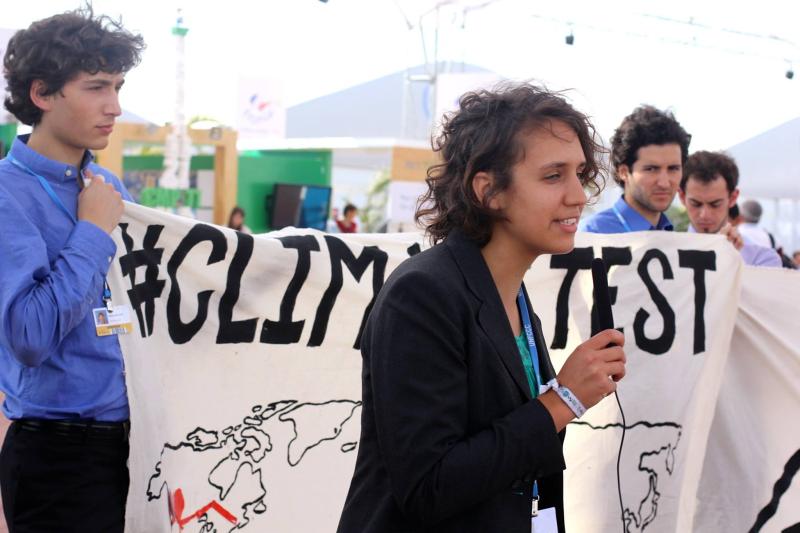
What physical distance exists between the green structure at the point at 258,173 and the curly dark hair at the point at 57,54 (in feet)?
42.5

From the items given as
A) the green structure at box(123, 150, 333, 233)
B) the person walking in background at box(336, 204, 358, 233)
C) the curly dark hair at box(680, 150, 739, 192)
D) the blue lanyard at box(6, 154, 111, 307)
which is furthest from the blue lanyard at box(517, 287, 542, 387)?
the person walking in background at box(336, 204, 358, 233)

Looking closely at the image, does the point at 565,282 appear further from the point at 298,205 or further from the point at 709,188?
the point at 298,205

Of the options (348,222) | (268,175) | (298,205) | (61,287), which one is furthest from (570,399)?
(348,222)

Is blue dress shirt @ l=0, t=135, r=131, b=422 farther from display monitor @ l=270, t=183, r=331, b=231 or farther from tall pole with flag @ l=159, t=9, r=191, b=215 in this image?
display monitor @ l=270, t=183, r=331, b=231

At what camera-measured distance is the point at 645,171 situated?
4.04 m

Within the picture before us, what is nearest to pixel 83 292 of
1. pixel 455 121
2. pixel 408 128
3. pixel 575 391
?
pixel 455 121

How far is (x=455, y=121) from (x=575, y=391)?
55 centimetres

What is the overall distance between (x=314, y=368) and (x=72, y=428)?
115cm

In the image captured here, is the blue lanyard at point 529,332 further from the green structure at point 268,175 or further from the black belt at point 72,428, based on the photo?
the green structure at point 268,175

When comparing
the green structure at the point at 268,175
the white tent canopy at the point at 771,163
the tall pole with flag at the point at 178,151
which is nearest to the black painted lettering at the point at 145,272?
the tall pole with flag at the point at 178,151

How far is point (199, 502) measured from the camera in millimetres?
3189

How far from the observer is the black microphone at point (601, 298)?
184 centimetres

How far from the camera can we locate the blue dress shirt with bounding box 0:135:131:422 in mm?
2281

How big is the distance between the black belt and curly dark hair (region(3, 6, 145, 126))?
2.50ft
